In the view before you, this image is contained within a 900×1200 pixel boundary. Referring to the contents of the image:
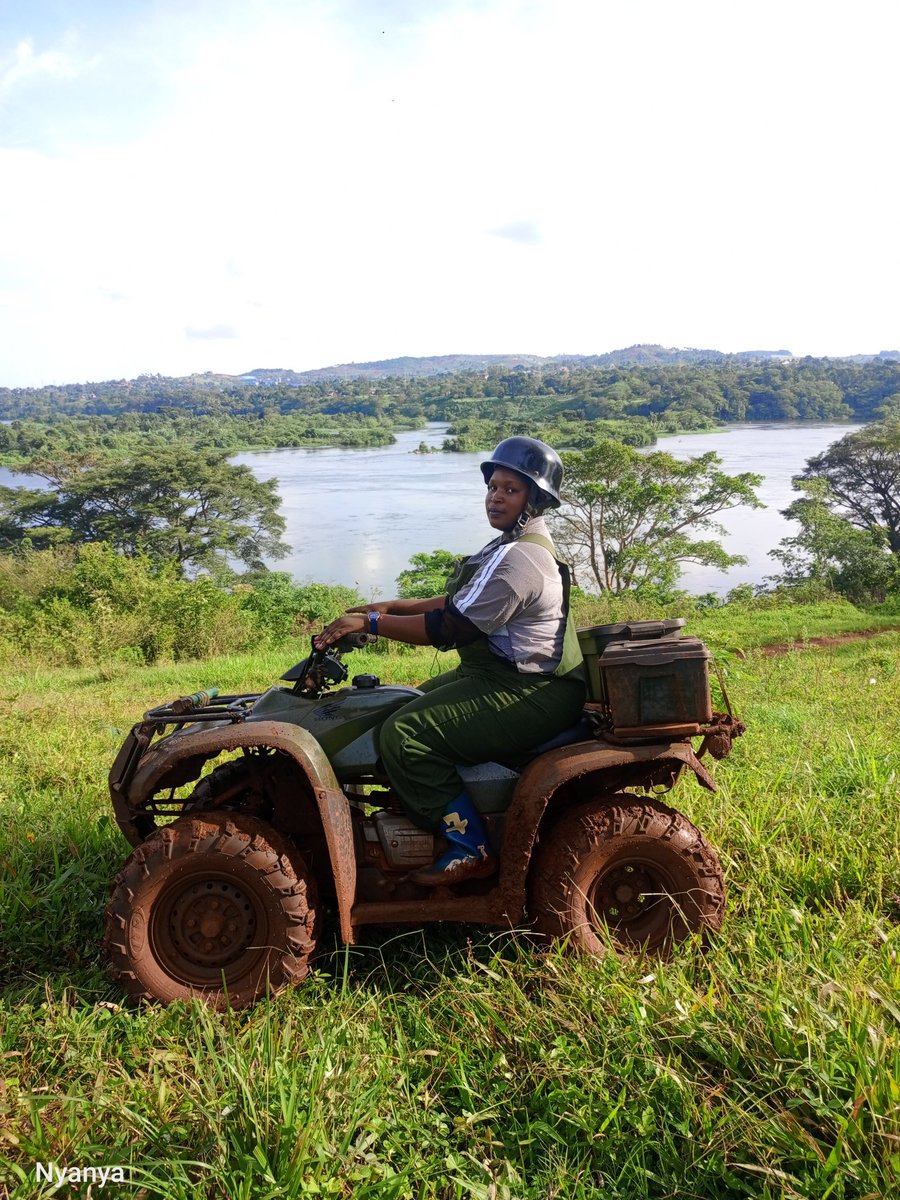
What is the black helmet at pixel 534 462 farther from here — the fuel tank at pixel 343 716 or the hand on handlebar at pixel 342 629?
the fuel tank at pixel 343 716

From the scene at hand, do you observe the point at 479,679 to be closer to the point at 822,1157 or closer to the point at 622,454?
the point at 822,1157

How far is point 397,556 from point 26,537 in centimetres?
1558

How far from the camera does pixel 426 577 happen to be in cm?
2222

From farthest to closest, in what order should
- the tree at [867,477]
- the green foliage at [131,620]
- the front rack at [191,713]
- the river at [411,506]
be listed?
the river at [411,506] < the tree at [867,477] < the green foliage at [131,620] < the front rack at [191,713]

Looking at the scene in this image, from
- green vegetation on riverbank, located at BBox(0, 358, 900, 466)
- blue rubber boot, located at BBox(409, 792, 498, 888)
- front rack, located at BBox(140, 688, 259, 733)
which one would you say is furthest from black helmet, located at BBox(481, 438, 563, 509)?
green vegetation on riverbank, located at BBox(0, 358, 900, 466)

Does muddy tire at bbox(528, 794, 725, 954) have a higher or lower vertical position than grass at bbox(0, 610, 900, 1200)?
higher

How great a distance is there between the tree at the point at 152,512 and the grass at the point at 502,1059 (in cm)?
3276

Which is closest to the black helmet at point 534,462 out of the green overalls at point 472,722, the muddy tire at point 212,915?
the green overalls at point 472,722

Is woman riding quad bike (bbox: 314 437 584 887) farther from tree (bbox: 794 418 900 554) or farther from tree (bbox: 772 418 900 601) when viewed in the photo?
tree (bbox: 794 418 900 554)

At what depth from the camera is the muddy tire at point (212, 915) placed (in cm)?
264

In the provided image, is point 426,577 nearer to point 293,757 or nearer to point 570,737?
point 570,737

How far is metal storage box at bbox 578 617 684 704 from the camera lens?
9.20ft

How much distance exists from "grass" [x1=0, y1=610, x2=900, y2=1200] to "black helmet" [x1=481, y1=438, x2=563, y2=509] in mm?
1522

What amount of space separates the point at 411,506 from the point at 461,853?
4656cm
